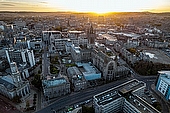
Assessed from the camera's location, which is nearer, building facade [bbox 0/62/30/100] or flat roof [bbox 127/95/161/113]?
flat roof [bbox 127/95/161/113]

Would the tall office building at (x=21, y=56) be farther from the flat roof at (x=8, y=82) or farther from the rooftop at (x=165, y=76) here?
the rooftop at (x=165, y=76)

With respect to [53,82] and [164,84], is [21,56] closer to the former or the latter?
[53,82]

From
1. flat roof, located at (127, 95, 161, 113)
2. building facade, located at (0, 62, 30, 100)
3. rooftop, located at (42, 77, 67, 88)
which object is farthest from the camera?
rooftop, located at (42, 77, 67, 88)

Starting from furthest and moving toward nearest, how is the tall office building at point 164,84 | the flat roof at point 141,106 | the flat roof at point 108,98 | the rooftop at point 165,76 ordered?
the rooftop at point 165,76, the tall office building at point 164,84, the flat roof at point 108,98, the flat roof at point 141,106

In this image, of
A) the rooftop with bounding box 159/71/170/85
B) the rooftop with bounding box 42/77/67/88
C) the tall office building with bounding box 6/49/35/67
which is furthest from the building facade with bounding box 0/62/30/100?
the rooftop with bounding box 159/71/170/85

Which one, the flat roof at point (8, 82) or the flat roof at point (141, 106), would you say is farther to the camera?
the flat roof at point (8, 82)

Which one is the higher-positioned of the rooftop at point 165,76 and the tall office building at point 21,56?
the tall office building at point 21,56

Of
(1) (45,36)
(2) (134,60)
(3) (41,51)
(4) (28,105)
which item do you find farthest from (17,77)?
(1) (45,36)

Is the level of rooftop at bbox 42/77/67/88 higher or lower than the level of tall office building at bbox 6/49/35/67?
lower

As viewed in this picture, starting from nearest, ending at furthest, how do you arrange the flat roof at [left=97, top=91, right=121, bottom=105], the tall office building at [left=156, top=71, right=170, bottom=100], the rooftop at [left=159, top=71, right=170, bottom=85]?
the flat roof at [left=97, top=91, right=121, bottom=105] < the tall office building at [left=156, top=71, right=170, bottom=100] < the rooftop at [left=159, top=71, right=170, bottom=85]

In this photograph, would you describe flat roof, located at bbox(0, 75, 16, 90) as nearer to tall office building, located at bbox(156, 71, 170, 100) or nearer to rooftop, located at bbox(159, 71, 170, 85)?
tall office building, located at bbox(156, 71, 170, 100)

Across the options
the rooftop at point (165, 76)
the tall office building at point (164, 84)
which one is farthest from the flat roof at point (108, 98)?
the rooftop at point (165, 76)
